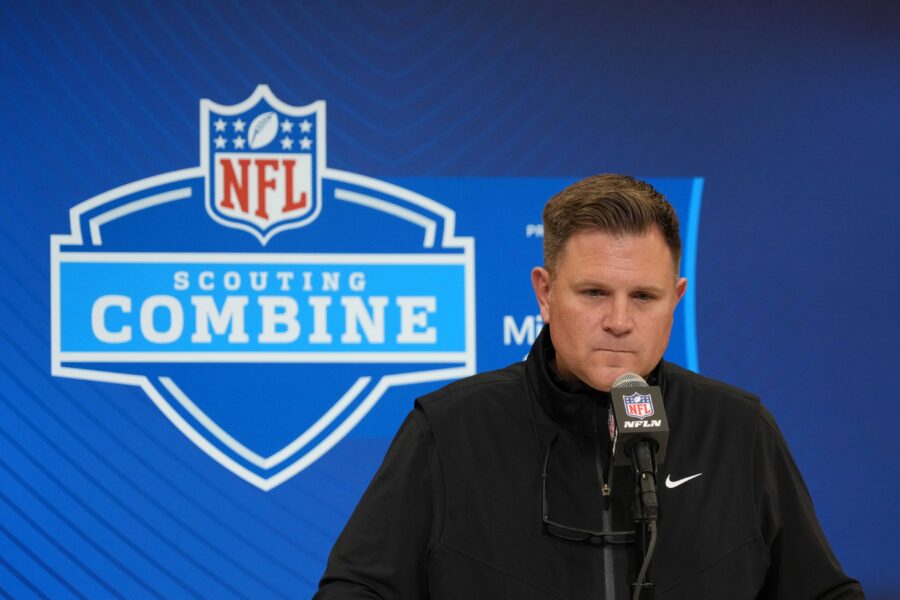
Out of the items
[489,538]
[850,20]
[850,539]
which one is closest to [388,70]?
[850,20]

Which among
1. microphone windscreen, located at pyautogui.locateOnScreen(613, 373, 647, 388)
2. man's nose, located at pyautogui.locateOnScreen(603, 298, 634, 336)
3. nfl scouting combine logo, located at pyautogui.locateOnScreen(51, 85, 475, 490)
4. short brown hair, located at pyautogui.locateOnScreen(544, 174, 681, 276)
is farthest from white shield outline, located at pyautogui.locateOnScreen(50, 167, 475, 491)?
microphone windscreen, located at pyautogui.locateOnScreen(613, 373, 647, 388)

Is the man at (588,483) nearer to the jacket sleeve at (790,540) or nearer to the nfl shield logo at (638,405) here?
the jacket sleeve at (790,540)

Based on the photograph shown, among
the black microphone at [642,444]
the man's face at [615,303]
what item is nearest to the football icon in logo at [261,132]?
the man's face at [615,303]

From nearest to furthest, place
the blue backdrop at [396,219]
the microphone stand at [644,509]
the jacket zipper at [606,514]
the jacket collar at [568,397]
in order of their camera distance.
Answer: the microphone stand at [644,509] < the jacket zipper at [606,514] < the jacket collar at [568,397] < the blue backdrop at [396,219]

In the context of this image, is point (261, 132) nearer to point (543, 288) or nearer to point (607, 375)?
point (543, 288)

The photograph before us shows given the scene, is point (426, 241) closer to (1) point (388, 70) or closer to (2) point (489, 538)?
(1) point (388, 70)

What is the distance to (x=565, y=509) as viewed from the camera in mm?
1666

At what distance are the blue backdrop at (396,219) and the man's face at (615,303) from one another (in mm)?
1521

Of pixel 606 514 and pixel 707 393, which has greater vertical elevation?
pixel 707 393

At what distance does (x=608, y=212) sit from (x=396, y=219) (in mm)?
1586

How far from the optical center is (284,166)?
3.15m

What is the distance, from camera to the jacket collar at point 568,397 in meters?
1.70

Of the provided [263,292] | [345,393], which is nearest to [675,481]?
[345,393]

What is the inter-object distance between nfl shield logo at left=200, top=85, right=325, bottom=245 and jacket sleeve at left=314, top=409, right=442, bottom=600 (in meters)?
1.55
